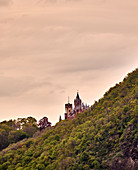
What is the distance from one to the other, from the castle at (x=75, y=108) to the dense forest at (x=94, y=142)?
14.5m

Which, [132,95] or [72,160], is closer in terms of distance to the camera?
[72,160]

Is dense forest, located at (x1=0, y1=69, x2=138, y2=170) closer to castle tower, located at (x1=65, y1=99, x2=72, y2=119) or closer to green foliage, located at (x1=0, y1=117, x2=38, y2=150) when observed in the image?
green foliage, located at (x1=0, y1=117, x2=38, y2=150)

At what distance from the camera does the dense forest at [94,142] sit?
8543 cm

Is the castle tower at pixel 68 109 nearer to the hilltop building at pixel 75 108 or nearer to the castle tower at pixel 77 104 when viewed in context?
the hilltop building at pixel 75 108

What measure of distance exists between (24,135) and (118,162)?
188ft

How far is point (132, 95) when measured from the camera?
98.7 metres

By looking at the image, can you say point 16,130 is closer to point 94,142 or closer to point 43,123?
point 43,123

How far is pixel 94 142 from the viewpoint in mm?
92500

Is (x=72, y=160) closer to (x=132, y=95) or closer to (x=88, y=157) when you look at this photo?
(x=88, y=157)

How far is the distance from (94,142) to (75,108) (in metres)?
41.0

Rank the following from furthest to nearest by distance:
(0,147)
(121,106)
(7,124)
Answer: (7,124) < (0,147) < (121,106)

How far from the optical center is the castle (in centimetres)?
13175

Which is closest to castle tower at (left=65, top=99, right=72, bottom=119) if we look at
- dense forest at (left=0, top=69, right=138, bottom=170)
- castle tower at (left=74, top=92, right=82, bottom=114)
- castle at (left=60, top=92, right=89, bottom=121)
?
castle at (left=60, top=92, right=89, bottom=121)

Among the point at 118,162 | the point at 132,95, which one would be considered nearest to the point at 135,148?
the point at 118,162
